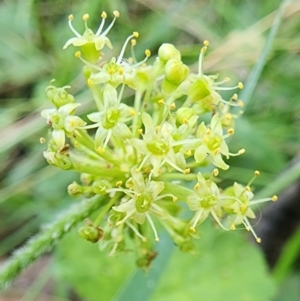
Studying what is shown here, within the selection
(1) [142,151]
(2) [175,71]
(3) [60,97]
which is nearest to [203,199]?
(1) [142,151]

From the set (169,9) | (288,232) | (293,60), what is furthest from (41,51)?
(288,232)

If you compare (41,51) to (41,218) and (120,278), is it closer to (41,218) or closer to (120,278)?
(41,218)

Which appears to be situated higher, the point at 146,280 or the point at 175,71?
the point at 175,71

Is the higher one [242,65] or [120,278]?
[242,65]

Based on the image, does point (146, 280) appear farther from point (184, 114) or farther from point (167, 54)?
point (167, 54)

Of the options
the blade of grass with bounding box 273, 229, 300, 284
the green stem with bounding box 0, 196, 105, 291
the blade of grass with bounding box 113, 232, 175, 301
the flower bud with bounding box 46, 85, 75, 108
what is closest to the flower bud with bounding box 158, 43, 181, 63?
the flower bud with bounding box 46, 85, 75, 108
